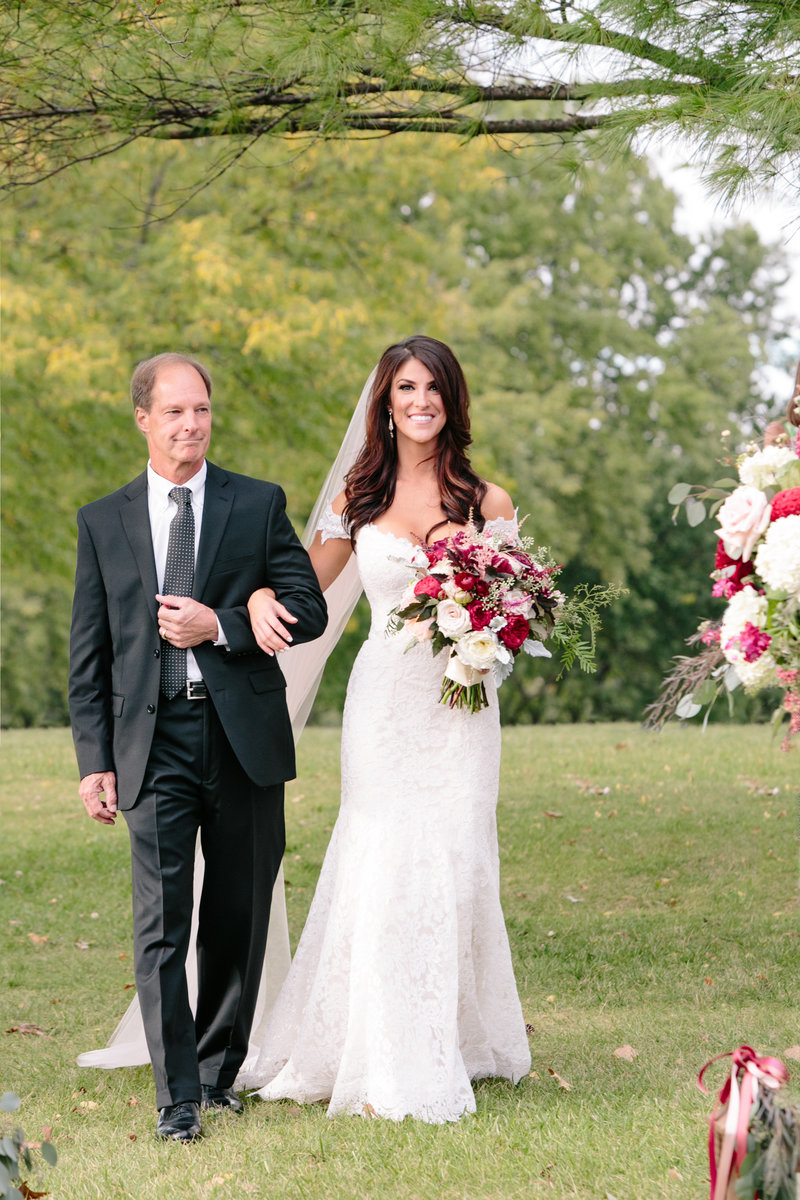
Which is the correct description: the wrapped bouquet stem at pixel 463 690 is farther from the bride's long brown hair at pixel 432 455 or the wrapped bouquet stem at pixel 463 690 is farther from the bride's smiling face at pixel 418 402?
the bride's smiling face at pixel 418 402

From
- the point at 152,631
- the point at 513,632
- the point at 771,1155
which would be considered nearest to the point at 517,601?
the point at 513,632

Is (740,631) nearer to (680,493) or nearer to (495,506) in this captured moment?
(680,493)

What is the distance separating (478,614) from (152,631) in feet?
3.51

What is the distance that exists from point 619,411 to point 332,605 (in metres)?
20.6

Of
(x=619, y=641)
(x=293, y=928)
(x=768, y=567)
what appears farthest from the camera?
(x=619, y=641)

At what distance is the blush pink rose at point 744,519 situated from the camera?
3020mm

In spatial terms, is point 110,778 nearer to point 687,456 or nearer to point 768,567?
point 768,567

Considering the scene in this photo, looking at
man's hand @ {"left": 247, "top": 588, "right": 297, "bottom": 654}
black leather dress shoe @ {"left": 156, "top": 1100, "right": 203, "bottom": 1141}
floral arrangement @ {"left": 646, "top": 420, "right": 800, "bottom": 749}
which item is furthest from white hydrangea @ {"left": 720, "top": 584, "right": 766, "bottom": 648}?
black leather dress shoe @ {"left": 156, "top": 1100, "right": 203, "bottom": 1141}

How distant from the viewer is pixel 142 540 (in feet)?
14.5

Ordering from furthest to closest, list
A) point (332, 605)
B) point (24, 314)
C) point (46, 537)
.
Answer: point (46, 537)
point (24, 314)
point (332, 605)

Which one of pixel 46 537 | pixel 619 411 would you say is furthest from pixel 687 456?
pixel 46 537

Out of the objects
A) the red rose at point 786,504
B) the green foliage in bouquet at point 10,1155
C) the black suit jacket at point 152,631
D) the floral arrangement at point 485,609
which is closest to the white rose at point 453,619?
the floral arrangement at point 485,609

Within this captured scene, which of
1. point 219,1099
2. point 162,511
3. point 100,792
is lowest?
point 219,1099

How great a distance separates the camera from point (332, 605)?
534 centimetres
